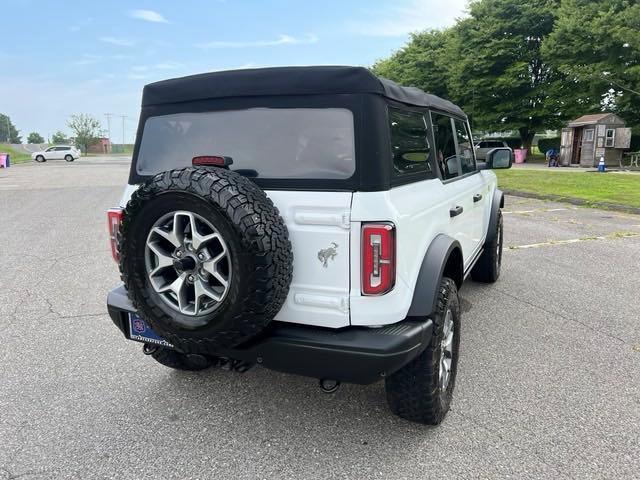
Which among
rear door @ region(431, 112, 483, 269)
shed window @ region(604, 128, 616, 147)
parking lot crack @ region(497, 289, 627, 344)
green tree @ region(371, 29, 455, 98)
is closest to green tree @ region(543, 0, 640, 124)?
shed window @ region(604, 128, 616, 147)

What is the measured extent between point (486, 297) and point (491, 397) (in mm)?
2070

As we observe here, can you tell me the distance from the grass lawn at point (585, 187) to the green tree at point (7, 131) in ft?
452

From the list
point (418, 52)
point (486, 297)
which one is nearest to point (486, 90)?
A: point (418, 52)

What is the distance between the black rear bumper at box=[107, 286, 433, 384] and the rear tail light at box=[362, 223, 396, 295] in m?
0.22

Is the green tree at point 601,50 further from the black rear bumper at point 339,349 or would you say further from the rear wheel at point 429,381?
the black rear bumper at point 339,349

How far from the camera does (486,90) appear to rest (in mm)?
32188

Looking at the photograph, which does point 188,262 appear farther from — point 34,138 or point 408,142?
point 34,138

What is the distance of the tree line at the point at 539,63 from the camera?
24891mm

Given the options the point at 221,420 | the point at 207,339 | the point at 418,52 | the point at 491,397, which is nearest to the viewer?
the point at 207,339

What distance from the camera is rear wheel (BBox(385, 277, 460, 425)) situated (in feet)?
8.00

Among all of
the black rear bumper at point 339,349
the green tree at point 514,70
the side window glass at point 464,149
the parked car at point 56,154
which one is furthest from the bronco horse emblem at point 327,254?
the parked car at point 56,154

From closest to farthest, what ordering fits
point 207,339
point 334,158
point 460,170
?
point 207,339 → point 334,158 → point 460,170

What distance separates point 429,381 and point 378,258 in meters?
0.77

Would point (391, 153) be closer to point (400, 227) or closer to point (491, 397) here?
point (400, 227)
